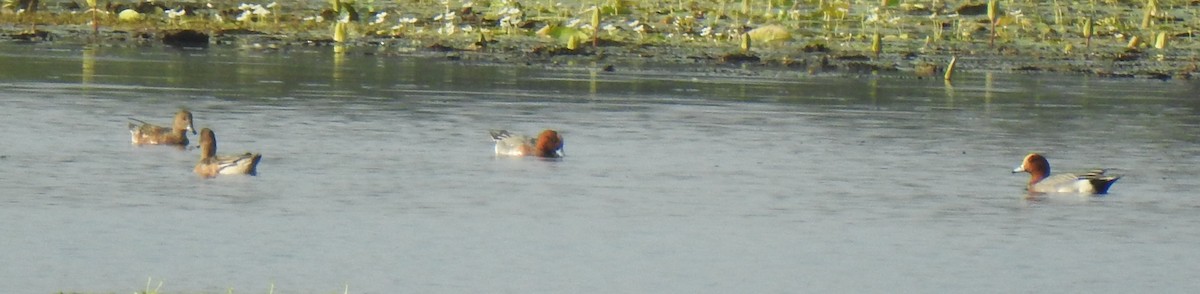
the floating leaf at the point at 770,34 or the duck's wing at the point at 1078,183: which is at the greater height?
the duck's wing at the point at 1078,183

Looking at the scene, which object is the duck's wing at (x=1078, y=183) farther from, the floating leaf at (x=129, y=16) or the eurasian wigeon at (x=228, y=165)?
the floating leaf at (x=129, y=16)

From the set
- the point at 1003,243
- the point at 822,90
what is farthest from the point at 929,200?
the point at 822,90

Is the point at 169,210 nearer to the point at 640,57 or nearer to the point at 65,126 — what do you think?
the point at 65,126

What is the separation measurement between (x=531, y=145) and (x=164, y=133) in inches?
93.3

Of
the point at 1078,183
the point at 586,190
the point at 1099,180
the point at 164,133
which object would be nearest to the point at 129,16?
the point at 164,133

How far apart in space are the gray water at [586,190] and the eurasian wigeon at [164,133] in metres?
0.23

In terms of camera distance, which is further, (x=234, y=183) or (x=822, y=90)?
(x=822, y=90)

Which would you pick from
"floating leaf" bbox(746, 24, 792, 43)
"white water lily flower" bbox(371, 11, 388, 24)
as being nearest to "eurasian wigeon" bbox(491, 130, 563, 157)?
"floating leaf" bbox(746, 24, 792, 43)

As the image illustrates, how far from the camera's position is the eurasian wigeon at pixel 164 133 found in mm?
15617

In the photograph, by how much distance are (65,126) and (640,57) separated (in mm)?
11181

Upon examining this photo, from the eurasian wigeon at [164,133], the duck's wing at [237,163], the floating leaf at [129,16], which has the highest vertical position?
the duck's wing at [237,163]

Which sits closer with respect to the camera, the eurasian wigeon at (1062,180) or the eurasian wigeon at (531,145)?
the eurasian wigeon at (1062,180)

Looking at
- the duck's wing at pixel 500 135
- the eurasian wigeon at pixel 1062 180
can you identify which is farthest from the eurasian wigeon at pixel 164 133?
the eurasian wigeon at pixel 1062 180

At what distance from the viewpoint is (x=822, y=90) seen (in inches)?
913
